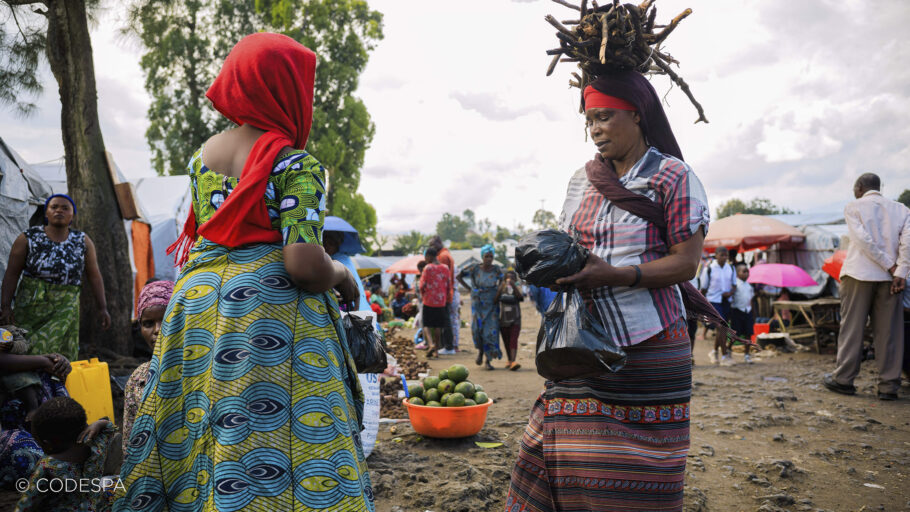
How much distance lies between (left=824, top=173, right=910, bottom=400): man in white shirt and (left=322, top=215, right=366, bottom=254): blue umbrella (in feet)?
15.9

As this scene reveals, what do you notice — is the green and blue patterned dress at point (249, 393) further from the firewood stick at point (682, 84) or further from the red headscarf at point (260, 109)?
the firewood stick at point (682, 84)

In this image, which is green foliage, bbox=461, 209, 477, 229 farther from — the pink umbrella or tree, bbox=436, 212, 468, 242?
the pink umbrella

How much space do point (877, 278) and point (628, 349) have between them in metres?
5.11

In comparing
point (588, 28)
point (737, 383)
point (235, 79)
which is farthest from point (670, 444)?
point (737, 383)

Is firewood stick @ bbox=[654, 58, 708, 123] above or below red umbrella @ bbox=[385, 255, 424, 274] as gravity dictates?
above

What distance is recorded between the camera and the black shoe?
19.4ft

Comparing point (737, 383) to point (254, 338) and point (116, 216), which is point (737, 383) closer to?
point (254, 338)

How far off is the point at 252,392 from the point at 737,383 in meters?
6.80

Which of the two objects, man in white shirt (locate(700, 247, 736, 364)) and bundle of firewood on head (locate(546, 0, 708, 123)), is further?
man in white shirt (locate(700, 247, 736, 364))

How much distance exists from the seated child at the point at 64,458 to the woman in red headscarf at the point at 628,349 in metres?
1.79

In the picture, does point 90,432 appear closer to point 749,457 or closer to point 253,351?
point 253,351

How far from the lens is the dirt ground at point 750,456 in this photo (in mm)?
3264

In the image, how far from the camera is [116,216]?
658cm

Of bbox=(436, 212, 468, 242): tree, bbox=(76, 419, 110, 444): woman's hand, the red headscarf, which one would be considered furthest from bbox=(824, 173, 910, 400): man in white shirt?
bbox=(436, 212, 468, 242): tree
